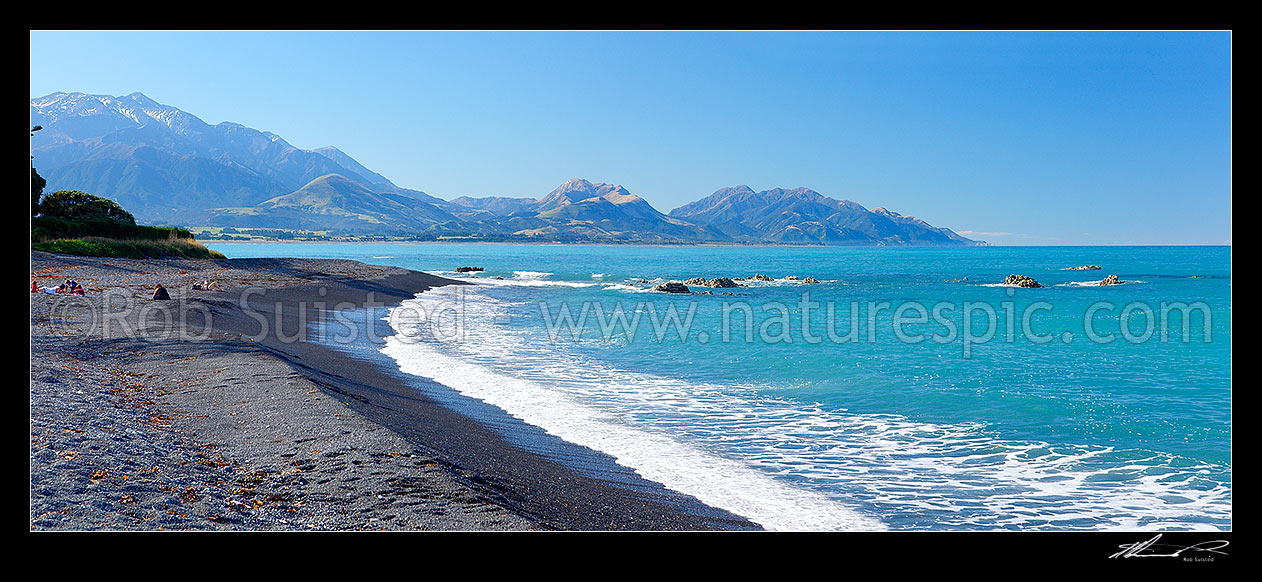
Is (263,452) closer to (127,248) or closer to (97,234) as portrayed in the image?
(127,248)

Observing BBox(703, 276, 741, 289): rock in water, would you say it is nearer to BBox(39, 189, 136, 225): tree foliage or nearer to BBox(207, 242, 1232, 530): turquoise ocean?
BBox(207, 242, 1232, 530): turquoise ocean

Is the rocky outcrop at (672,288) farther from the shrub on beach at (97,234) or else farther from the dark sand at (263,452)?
the dark sand at (263,452)

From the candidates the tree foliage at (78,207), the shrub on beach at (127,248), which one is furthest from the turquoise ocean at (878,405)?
the tree foliage at (78,207)

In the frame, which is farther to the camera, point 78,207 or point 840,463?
point 78,207

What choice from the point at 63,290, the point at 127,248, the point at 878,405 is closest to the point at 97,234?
the point at 127,248

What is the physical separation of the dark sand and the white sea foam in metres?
1.13

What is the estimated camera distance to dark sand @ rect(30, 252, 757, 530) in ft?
18.8

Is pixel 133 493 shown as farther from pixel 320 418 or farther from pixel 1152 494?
pixel 1152 494

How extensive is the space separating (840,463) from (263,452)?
840 cm

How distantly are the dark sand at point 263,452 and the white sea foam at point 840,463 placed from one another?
3.70ft

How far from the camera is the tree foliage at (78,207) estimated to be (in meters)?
43.3

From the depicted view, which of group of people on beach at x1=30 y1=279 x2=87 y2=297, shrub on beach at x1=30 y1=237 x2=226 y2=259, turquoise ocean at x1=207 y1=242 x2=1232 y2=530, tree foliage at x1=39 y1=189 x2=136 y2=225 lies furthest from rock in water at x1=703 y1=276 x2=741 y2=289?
group of people on beach at x1=30 y1=279 x2=87 y2=297
